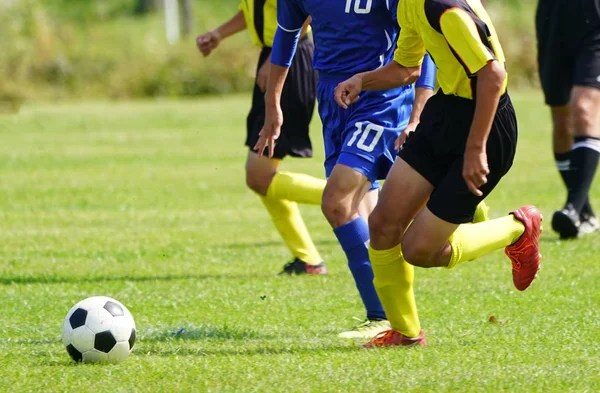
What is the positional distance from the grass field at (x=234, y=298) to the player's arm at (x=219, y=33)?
4.98ft

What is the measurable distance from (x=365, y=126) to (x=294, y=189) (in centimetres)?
190

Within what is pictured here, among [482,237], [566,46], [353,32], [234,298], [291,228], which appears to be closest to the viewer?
[482,237]

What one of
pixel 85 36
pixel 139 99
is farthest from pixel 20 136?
pixel 85 36

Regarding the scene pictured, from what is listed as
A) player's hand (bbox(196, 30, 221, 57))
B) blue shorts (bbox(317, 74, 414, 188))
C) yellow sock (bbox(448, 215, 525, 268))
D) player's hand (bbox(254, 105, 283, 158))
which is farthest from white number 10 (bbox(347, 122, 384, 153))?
player's hand (bbox(196, 30, 221, 57))

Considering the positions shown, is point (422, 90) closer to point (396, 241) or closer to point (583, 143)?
point (396, 241)

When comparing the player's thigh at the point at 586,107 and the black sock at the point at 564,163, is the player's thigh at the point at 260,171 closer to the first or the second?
Answer: the player's thigh at the point at 586,107

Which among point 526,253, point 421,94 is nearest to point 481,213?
point 526,253

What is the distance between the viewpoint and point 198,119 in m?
20.6

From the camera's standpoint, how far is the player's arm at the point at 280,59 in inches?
236

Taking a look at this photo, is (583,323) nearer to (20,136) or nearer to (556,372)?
(556,372)

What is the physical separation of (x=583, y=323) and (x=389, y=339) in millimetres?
1126

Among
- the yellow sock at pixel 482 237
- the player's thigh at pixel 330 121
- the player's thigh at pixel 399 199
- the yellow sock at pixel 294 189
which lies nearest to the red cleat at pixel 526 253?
the yellow sock at pixel 482 237

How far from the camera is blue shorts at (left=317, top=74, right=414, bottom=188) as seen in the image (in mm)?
5562

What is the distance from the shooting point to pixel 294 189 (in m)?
7.49
